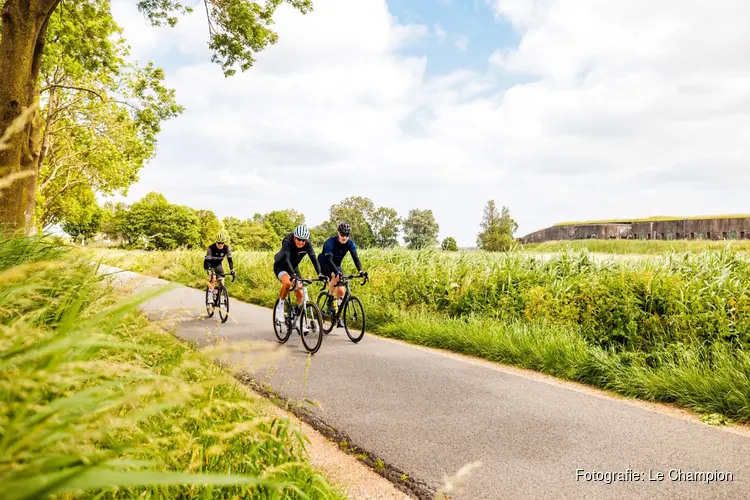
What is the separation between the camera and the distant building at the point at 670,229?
36.1m

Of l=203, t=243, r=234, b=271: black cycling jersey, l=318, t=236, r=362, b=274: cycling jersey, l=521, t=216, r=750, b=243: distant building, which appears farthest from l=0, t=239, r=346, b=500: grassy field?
l=521, t=216, r=750, b=243: distant building

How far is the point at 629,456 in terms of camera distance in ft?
14.2

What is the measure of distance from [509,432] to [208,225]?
323 ft

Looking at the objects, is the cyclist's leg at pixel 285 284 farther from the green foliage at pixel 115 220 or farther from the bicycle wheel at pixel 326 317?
the green foliage at pixel 115 220

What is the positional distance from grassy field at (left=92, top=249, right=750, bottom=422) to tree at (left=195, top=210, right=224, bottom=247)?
A: 282ft

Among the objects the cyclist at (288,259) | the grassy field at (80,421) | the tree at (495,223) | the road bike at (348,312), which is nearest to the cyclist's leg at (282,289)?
the cyclist at (288,259)

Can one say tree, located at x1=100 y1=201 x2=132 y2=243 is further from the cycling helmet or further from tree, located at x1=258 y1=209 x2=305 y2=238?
the cycling helmet

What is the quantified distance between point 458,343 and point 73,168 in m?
30.6

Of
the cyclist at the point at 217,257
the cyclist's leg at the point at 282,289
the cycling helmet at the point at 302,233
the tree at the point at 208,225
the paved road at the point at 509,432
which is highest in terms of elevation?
the tree at the point at 208,225

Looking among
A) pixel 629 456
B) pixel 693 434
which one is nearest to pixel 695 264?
pixel 693 434

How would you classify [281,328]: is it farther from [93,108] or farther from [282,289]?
[93,108]

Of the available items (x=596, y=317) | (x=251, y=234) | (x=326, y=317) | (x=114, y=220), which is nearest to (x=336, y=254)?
(x=326, y=317)

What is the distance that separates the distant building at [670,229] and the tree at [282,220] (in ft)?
274

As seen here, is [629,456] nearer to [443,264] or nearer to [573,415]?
[573,415]
